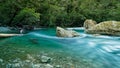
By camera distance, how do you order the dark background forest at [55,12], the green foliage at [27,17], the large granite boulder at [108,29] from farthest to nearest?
the dark background forest at [55,12] → the green foliage at [27,17] → the large granite boulder at [108,29]

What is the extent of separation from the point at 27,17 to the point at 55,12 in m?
5.87

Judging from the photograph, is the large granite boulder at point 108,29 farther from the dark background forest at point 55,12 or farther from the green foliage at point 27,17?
the dark background forest at point 55,12

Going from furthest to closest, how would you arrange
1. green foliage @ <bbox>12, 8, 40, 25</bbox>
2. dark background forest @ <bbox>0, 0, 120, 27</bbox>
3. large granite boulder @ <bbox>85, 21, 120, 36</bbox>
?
dark background forest @ <bbox>0, 0, 120, 27</bbox> < green foliage @ <bbox>12, 8, 40, 25</bbox> < large granite boulder @ <bbox>85, 21, 120, 36</bbox>

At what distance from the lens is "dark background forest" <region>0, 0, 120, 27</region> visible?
95.4 ft

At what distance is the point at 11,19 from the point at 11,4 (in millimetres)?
2027

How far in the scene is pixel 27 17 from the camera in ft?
93.0

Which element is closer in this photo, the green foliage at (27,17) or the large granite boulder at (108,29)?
the large granite boulder at (108,29)

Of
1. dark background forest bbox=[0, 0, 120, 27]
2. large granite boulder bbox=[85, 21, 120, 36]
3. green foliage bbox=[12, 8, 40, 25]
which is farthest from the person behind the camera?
dark background forest bbox=[0, 0, 120, 27]

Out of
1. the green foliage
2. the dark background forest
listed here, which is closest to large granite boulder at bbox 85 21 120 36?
the green foliage

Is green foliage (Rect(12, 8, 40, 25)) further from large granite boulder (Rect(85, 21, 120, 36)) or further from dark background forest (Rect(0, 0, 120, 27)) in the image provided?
large granite boulder (Rect(85, 21, 120, 36))

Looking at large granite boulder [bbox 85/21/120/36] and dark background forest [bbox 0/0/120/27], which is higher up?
dark background forest [bbox 0/0/120/27]

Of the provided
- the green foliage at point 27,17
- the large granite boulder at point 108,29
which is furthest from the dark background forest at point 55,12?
the large granite boulder at point 108,29

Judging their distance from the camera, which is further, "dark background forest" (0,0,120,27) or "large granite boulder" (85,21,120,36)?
"dark background forest" (0,0,120,27)

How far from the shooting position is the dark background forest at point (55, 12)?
29078 mm
